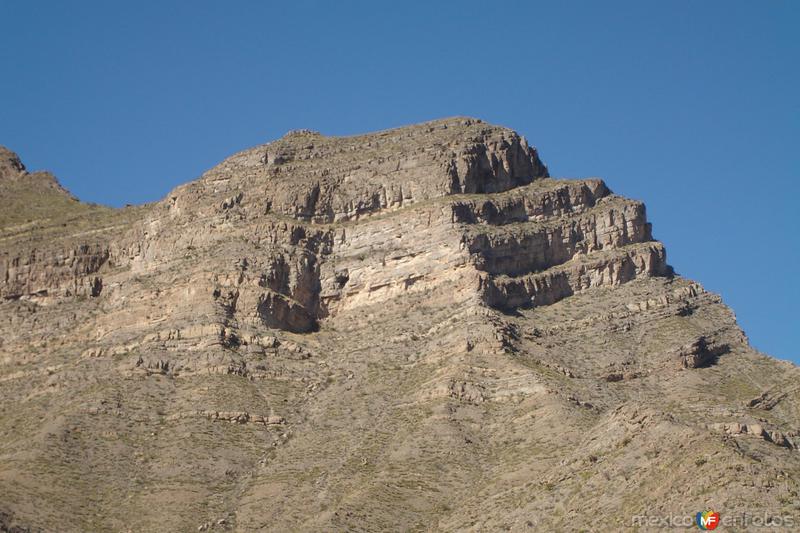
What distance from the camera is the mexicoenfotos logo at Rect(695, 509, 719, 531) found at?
255 ft

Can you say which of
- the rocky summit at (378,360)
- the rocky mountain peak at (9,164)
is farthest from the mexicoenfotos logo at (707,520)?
the rocky mountain peak at (9,164)

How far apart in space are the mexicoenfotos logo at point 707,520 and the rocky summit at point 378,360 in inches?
31.7

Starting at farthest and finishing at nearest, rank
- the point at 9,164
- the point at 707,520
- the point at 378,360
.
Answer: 1. the point at 9,164
2. the point at 378,360
3. the point at 707,520

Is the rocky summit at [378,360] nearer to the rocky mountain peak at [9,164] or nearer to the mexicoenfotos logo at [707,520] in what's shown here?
the mexicoenfotos logo at [707,520]

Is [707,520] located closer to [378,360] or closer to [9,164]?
[378,360]

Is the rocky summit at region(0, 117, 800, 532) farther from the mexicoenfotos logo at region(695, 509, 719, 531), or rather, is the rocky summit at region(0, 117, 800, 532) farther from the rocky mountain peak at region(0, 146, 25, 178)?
the rocky mountain peak at region(0, 146, 25, 178)

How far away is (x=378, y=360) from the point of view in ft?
Answer: 410

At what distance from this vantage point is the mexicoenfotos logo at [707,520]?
77.9 meters

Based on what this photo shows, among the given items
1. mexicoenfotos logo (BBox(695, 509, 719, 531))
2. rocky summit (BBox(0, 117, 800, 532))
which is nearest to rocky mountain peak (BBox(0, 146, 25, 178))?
rocky summit (BBox(0, 117, 800, 532))

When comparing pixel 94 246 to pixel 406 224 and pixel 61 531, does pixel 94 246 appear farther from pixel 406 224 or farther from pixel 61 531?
pixel 61 531

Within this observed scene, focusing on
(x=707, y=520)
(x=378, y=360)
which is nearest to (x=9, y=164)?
(x=378, y=360)

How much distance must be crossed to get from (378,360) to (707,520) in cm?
4941

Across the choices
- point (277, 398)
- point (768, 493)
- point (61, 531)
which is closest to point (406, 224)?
point (277, 398)

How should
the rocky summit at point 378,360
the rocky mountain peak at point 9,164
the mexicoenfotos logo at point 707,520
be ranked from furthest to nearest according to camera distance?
the rocky mountain peak at point 9,164 → the rocky summit at point 378,360 → the mexicoenfotos logo at point 707,520
